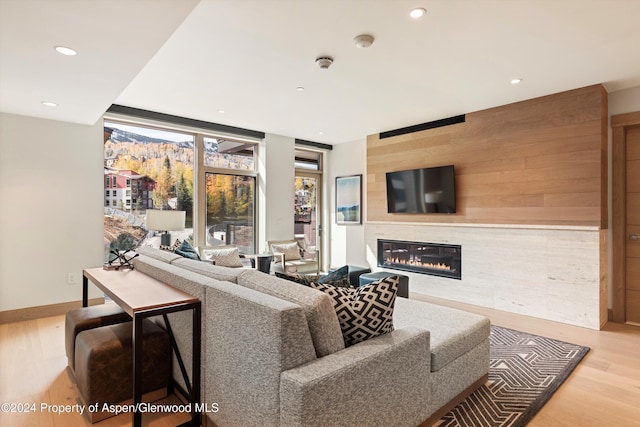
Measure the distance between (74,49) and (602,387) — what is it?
4.31 metres

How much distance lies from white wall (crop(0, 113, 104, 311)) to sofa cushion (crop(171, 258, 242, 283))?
8.16 ft

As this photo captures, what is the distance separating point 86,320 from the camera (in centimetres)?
250

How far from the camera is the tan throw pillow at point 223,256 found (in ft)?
15.1

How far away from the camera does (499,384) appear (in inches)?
95.1

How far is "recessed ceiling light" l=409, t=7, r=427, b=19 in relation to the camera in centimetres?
221

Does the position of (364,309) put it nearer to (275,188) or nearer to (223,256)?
(223,256)

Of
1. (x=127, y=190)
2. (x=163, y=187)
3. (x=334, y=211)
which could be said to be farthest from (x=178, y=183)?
(x=334, y=211)

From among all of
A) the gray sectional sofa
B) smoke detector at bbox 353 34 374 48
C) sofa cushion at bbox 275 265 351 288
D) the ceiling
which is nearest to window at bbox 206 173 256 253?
the ceiling

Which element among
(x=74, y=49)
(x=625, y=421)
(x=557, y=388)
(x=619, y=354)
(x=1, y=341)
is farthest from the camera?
(x=1, y=341)

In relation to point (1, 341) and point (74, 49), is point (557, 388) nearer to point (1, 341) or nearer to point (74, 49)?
point (74, 49)

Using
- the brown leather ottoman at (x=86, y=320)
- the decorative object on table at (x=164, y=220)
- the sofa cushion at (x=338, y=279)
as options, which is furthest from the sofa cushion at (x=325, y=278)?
the decorative object on table at (x=164, y=220)

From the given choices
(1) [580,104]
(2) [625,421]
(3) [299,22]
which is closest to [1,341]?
(3) [299,22]

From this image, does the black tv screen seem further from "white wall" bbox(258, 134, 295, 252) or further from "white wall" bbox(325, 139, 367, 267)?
"white wall" bbox(258, 134, 295, 252)

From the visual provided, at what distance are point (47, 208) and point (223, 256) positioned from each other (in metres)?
2.11
